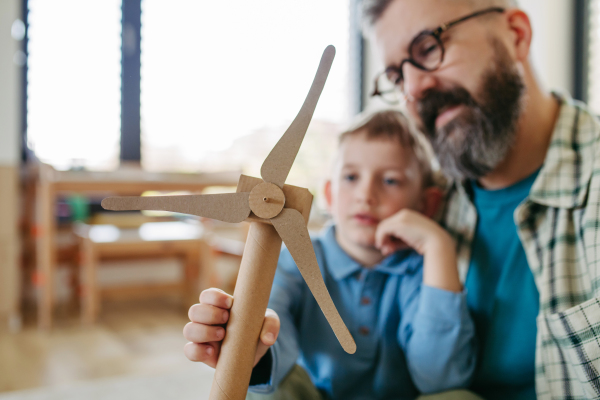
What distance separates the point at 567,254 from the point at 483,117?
32cm

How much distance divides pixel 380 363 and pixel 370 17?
0.77 meters

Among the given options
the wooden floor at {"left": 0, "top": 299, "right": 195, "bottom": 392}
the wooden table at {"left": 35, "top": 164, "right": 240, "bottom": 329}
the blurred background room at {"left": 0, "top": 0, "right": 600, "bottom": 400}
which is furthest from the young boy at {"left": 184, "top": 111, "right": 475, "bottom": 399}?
the wooden table at {"left": 35, "top": 164, "right": 240, "bottom": 329}

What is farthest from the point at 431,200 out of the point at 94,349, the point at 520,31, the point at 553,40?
the point at 553,40

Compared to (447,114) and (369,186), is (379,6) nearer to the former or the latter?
(447,114)

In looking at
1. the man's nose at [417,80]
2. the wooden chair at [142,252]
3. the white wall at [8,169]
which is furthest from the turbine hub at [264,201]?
the white wall at [8,169]

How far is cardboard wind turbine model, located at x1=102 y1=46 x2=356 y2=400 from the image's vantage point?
53 centimetres

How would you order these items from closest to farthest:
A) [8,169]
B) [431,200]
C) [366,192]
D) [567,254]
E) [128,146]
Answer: [567,254]
[366,192]
[431,200]
[8,169]
[128,146]

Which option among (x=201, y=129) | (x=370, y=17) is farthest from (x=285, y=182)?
(x=201, y=129)

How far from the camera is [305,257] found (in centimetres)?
53

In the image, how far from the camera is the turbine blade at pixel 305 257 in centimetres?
53

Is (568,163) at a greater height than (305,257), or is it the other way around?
(568,163)

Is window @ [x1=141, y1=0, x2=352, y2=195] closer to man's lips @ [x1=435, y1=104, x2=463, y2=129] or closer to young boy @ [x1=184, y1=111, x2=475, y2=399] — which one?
young boy @ [x1=184, y1=111, x2=475, y2=399]

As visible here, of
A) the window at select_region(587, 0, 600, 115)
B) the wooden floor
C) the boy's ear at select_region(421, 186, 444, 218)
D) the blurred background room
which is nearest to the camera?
the boy's ear at select_region(421, 186, 444, 218)

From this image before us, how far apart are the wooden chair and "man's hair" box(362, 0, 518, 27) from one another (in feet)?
6.81
